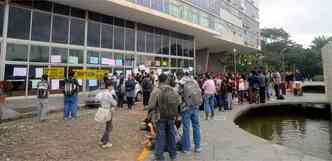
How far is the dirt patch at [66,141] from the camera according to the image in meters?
5.04

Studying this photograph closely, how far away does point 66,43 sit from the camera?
1675 centimetres

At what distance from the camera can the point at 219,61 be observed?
42.5 meters

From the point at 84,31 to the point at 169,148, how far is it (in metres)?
15.6

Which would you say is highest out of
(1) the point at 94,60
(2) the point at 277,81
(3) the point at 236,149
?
(1) the point at 94,60

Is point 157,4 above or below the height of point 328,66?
above

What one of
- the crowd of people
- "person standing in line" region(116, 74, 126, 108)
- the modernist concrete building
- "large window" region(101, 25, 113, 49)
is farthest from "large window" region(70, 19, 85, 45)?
the crowd of people

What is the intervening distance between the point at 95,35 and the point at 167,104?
51.7 ft

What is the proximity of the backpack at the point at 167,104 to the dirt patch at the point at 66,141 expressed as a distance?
4.17 feet

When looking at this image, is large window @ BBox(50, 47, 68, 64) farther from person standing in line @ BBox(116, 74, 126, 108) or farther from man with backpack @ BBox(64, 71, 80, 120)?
man with backpack @ BBox(64, 71, 80, 120)

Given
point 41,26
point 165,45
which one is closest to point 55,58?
point 41,26

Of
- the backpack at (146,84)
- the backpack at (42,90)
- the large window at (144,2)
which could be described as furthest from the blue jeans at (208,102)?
the large window at (144,2)

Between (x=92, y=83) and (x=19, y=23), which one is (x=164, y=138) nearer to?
(x=19, y=23)

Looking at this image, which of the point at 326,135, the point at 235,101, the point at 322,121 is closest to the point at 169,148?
the point at 326,135

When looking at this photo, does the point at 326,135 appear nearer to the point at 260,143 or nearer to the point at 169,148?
the point at 260,143
